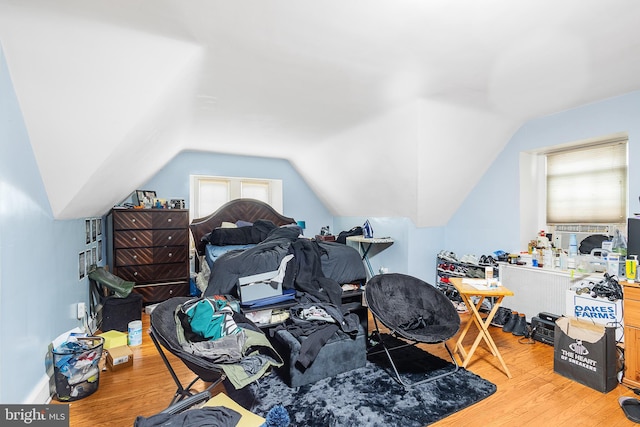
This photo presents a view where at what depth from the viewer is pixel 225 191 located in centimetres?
584

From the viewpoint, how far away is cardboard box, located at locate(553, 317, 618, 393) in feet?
8.09

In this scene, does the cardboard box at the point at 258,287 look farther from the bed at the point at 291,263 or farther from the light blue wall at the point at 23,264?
the light blue wall at the point at 23,264

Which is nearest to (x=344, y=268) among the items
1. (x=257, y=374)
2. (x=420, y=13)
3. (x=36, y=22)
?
(x=257, y=374)

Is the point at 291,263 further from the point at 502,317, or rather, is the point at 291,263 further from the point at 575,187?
the point at 575,187

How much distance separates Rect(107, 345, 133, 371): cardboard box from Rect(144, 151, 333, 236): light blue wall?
2.88 metres

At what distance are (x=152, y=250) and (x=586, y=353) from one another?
4.97m

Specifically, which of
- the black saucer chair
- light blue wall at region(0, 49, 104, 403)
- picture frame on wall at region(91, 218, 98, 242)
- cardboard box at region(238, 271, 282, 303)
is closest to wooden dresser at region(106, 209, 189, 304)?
picture frame on wall at region(91, 218, 98, 242)

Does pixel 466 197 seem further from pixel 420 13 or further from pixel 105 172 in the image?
pixel 105 172

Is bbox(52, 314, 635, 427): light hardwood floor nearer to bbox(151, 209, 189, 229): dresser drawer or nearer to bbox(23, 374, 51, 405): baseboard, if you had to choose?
bbox(23, 374, 51, 405): baseboard

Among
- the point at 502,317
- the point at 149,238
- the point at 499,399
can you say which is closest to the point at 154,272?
the point at 149,238

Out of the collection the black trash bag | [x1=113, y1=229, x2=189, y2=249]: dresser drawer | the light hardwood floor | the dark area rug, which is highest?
[x1=113, y1=229, x2=189, y2=249]: dresser drawer

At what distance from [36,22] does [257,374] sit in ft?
7.90

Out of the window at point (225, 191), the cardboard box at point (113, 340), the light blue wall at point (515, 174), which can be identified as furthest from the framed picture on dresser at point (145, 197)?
the light blue wall at point (515, 174)

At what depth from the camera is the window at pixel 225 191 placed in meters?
5.61
